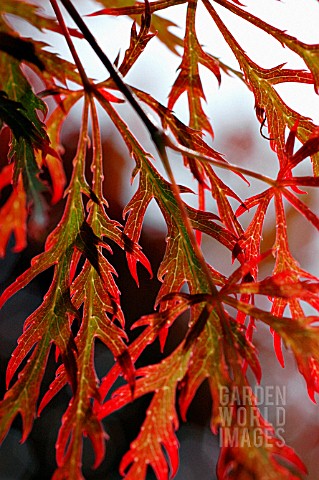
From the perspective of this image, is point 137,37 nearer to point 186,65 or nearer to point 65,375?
point 186,65

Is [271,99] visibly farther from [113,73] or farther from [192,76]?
[113,73]

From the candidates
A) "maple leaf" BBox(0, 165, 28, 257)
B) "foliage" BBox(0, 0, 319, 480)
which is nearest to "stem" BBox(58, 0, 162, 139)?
"foliage" BBox(0, 0, 319, 480)

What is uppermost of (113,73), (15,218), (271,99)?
(271,99)

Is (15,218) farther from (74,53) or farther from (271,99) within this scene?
(271,99)

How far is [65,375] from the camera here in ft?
1.82

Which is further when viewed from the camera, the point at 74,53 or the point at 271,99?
the point at 271,99

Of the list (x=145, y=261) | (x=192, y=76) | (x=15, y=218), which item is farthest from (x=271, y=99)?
(x=15, y=218)

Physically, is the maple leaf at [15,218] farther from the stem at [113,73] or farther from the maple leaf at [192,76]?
the maple leaf at [192,76]

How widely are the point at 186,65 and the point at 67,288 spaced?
28 cm

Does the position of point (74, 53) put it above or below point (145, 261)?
above

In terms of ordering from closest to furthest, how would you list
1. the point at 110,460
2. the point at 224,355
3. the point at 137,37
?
the point at 224,355, the point at 137,37, the point at 110,460

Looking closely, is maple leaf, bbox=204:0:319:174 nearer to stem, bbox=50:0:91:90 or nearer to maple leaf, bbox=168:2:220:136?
maple leaf, bbox=168:2:220:136

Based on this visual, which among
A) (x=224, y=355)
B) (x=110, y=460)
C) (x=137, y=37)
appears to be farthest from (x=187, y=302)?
(x=110, y=460)

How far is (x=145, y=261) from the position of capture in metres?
0.60
